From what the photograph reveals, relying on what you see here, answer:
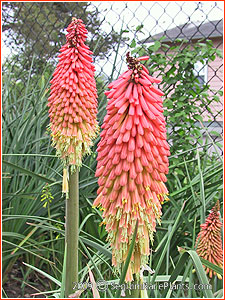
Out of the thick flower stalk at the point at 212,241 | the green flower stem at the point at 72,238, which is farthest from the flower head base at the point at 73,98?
the thick flower stalk at the point at 212,241

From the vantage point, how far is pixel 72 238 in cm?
156

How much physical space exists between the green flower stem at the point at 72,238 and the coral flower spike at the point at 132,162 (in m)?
0.44

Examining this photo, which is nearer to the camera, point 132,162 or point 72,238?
point 132,162

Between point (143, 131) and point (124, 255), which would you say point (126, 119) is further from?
point (124, 255)

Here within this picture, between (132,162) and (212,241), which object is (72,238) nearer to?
(132,162)

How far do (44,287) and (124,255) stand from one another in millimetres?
2081

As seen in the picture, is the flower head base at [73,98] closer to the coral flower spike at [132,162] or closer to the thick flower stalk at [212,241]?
the coral flower spike at [132,162]

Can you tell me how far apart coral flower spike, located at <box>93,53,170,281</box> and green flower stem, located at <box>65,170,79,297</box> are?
0.44 metres

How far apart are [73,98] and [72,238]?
0.69 meters

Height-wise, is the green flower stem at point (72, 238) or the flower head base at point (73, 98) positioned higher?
the flower head base at point (73, 98)

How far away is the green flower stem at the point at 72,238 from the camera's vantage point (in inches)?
59.1

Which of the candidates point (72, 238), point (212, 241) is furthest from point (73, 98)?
point (212, 241)

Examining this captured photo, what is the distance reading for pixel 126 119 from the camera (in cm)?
111

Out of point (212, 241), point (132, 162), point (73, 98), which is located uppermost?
point (73, 98)
